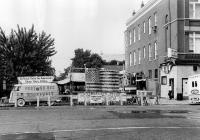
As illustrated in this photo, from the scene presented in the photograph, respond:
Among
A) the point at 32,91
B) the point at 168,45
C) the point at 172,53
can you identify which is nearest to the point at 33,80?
the point at 32,91

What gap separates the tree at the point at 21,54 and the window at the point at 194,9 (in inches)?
603

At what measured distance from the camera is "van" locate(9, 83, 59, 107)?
32031 mm

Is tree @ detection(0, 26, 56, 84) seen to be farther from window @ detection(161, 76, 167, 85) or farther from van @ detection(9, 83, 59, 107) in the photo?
window @ detection(161, 76, 167, 85)

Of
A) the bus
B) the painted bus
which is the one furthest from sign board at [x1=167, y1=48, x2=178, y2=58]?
the painted bus

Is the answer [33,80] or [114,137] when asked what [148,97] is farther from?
[114,137]

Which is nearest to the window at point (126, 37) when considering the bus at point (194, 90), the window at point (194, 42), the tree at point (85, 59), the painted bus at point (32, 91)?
the window at point (194, 42)

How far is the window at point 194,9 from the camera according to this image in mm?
42000

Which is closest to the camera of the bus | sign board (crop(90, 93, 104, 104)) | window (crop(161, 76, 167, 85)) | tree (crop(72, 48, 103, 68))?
sign board (crop(90, 93, 104, 104))

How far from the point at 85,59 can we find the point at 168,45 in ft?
168

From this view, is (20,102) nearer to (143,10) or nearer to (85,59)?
(143,10)

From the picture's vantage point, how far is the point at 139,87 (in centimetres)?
5188

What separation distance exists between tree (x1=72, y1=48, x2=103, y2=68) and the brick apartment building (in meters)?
36.4

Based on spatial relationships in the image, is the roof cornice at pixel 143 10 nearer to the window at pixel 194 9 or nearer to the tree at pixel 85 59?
the window at pixel 194 9

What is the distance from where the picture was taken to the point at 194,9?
138 ft
